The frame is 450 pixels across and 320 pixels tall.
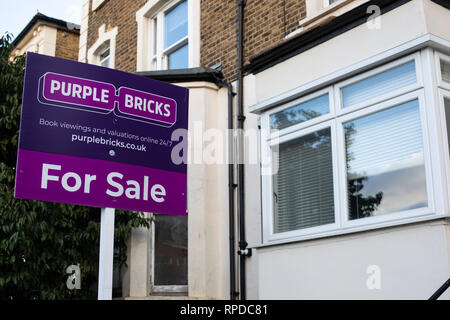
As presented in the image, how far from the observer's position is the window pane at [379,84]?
19.0ft

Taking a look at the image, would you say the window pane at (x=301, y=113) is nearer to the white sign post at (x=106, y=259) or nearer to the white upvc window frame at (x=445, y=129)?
the white upvc window frame at (x=445, y=129)

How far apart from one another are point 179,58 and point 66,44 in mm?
8190

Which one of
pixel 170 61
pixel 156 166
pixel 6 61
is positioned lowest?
pixel 156 166

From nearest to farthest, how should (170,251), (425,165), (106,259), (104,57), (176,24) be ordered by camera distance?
(106,259) < (425,165) < (170,251) < (176,24) < (104,57)

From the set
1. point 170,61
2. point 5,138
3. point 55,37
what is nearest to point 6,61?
point 5,138

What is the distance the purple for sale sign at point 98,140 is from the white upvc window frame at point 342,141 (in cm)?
175

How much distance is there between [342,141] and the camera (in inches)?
246

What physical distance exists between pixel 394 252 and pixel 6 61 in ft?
22.4

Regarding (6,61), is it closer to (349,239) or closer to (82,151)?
(82,151)

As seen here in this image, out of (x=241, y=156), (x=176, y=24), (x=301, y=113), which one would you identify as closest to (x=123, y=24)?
(x=176, y=24)

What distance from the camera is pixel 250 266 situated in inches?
333

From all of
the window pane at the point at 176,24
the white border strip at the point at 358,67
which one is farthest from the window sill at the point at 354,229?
the window pane at the point at 176,24

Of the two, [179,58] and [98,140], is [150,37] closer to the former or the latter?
[179,58]
